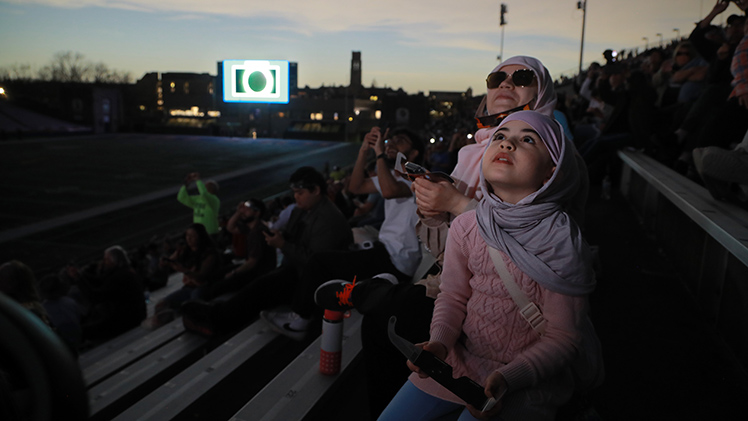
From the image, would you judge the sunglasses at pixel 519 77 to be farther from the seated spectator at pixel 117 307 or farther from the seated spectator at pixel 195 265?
the seated spectator at pixel 117 307

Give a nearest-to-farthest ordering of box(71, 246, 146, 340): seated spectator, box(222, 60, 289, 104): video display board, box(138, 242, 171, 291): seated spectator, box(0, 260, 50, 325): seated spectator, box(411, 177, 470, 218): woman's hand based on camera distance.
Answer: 1. box(411, 177, 470, 218): woman's hand
2. box(0, 260, 50, 325): seated spectator
3. box(71, 246, 146, 340): seated spectator
4. box(138, 242, 171, 291): seated spectator
5. box(222, 60, 289, 104): video display board

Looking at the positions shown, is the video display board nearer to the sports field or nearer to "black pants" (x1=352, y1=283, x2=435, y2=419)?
the sports field

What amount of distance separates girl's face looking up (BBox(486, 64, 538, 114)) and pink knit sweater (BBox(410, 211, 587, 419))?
690 mm

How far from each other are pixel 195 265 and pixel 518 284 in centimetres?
479

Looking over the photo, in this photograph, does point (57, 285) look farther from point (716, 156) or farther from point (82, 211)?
point (82, 211)

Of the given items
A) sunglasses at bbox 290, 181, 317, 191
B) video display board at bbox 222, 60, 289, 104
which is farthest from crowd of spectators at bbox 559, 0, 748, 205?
video display board at bbox 222, 60, 289, 104

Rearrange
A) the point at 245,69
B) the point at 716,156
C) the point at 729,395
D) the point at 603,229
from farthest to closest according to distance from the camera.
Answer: the point at 245,69
the point at 603,229
the point at 716,156
the point at 729,395

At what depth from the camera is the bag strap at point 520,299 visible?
1.54 m

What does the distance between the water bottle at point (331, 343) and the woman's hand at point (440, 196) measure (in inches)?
47.5

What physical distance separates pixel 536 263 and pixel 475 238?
0.24 meters

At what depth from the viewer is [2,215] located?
17.6 m

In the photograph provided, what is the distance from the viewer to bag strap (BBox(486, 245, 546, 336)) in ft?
5.05

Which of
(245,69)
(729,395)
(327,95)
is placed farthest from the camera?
(327,95)

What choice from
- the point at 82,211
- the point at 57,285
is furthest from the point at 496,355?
the point at 82,211
